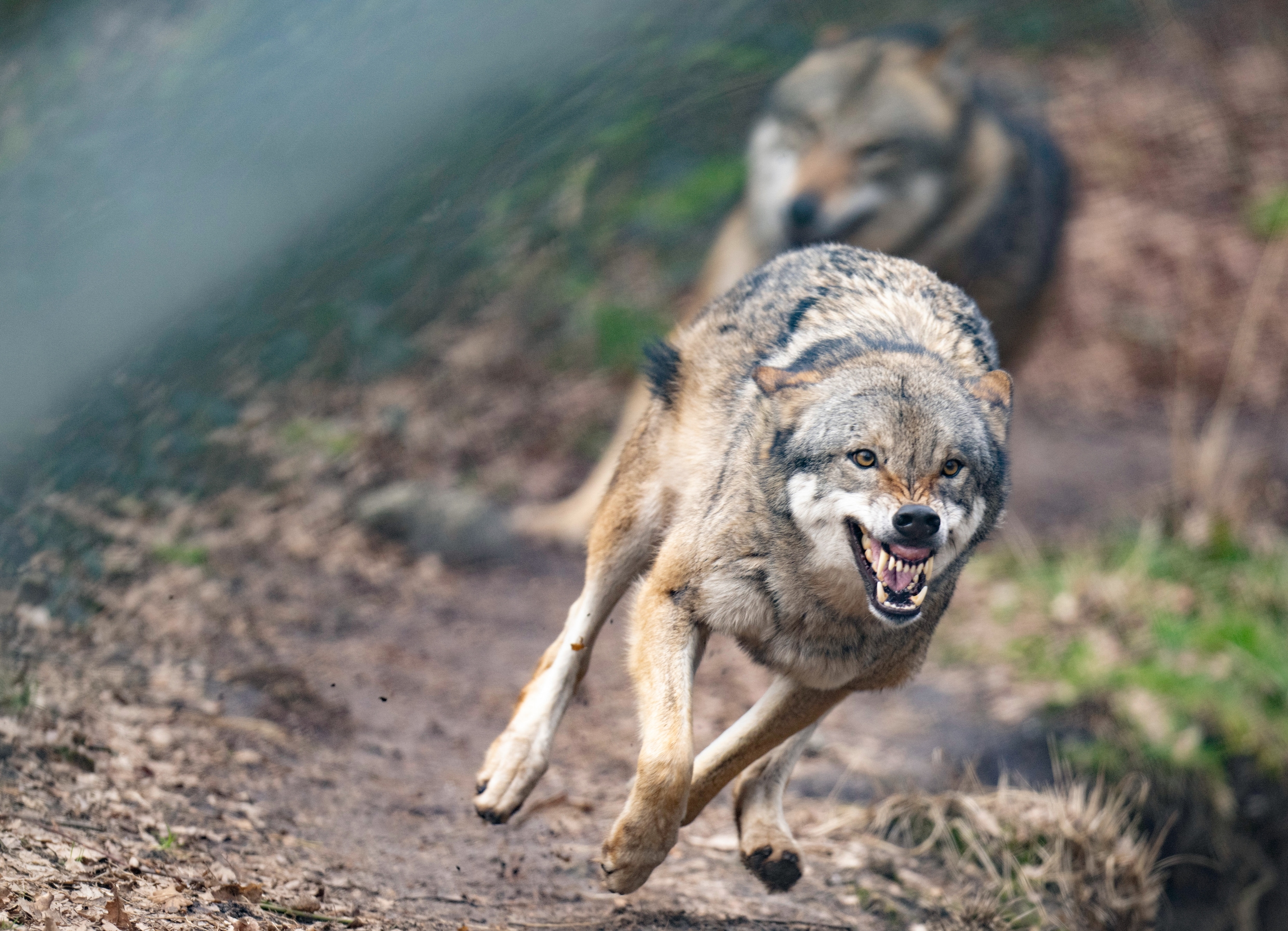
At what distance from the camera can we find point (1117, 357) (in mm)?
11078

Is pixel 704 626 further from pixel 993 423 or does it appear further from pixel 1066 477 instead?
pixel 1066 477

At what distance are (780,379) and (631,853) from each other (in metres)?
1.60

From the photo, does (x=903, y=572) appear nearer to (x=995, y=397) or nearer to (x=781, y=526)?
(x=781, y=526)

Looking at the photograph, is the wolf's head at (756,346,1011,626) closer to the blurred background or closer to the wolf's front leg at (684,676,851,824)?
the wolf's front leg at (684,676,851,824)

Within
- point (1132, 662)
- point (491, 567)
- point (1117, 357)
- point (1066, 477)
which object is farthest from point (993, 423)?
point (1117, 357)

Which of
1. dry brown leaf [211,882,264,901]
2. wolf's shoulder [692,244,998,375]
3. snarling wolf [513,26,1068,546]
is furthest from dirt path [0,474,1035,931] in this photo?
wolf's shoulder [692,244,998,375]

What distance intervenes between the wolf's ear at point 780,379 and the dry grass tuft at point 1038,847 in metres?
2.67

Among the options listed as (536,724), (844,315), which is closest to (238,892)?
(536,724)

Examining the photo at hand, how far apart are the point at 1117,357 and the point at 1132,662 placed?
4.43m

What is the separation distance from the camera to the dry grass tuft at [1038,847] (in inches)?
203

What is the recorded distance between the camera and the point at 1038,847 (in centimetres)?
532

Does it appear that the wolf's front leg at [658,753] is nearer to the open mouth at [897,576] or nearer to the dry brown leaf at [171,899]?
the open mouth at [897,576]

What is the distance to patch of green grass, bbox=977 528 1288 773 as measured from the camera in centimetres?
702

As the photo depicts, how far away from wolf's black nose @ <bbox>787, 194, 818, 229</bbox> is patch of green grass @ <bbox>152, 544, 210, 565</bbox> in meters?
4.28
